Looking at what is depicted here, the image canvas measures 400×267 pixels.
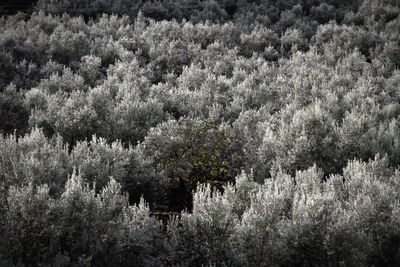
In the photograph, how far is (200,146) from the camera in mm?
7125

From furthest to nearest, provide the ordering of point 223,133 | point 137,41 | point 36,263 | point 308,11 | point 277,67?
point 308,11, point 137,41, point 277,67, point 223,133, point 36,263

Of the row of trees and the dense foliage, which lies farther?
the dense foliage

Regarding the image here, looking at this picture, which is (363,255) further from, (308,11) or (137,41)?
(308,11)

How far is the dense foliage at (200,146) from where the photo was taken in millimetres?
4148

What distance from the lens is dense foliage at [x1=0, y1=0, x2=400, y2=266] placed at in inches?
163

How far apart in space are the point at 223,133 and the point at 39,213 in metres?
3.92

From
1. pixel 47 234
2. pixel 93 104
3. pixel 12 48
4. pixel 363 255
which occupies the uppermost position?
pixel 12 48

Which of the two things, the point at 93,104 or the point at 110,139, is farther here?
the point at 93,104

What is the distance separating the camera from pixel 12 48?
12.2 metres

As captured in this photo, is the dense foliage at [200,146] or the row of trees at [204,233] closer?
the row of trees at [204,233]

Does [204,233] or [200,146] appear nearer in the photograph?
[204,233]

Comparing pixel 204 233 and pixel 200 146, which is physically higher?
pixel 200 146

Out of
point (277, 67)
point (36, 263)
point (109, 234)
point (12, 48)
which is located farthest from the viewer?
point (277, 67)

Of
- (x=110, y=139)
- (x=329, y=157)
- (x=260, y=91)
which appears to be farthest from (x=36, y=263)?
(x=260, y=91)
